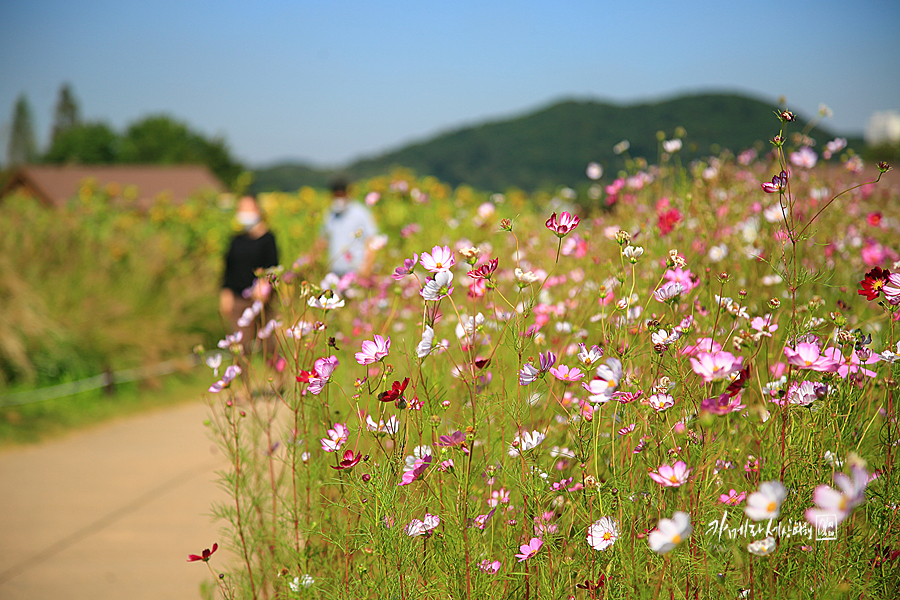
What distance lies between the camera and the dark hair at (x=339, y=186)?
6.08m

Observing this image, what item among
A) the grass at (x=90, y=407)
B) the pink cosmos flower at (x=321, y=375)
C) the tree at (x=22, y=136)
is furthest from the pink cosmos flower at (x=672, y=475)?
the tree at (x=22, y=136)

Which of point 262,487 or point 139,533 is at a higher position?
point 262,487

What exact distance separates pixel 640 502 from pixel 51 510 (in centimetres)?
353

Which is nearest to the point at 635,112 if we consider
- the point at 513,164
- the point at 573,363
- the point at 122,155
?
the point at 573,363

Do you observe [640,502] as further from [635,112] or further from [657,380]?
[635,112]

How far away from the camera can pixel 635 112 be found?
6.06 m

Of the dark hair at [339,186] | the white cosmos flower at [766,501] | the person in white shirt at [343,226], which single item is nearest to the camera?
the white cosmos flower at [766,501]

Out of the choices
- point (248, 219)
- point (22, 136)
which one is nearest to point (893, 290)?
point (248, 219)

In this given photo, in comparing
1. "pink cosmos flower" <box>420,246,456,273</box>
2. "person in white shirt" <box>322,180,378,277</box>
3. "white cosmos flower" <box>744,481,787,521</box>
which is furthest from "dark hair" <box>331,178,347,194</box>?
"white cosmos flower" <box>744,481,787,521</box>

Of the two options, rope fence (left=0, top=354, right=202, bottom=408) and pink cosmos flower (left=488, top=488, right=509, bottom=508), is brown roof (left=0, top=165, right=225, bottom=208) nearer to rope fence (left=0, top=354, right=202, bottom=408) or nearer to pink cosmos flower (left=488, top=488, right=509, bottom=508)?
rope fence (left=0, top=354, right=202, bottom=408)

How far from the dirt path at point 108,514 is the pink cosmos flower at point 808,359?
1.71m

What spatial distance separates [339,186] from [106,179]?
48.7 meters

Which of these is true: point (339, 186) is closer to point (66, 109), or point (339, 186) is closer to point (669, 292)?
point (669, 292)

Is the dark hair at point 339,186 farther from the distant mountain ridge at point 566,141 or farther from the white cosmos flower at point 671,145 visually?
the white cosmos flower at point 671,145
